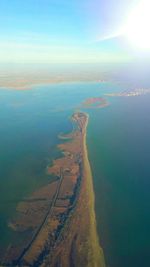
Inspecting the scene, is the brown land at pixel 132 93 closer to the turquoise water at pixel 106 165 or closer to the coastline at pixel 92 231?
the turquoise water at pixel 106 165

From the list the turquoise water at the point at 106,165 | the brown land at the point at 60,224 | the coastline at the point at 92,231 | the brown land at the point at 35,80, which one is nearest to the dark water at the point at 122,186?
the turquoise water at the point at 106,165

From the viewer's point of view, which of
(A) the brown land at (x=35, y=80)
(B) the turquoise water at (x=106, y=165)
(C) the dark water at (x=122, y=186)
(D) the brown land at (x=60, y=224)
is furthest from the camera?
(A) the brown land at (x=35, y=80)

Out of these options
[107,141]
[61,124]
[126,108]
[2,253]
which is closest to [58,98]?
[126,108]

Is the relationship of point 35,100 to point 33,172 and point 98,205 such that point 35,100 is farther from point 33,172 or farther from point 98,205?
point 98,205

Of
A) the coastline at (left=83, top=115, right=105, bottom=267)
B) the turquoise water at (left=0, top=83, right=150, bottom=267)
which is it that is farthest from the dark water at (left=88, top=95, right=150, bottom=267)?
the coastline at (left=83, top=115, right=105, bottom=267)

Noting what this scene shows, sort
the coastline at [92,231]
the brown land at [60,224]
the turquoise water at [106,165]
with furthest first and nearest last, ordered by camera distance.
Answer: the turquoise water at [106,165] → the brown land at [60,224] → the coastline at [92,231]

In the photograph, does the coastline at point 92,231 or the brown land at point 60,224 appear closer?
the coastline at point 92,231

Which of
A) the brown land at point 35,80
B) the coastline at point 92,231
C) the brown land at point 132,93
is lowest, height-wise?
the coastline at point 92,231
